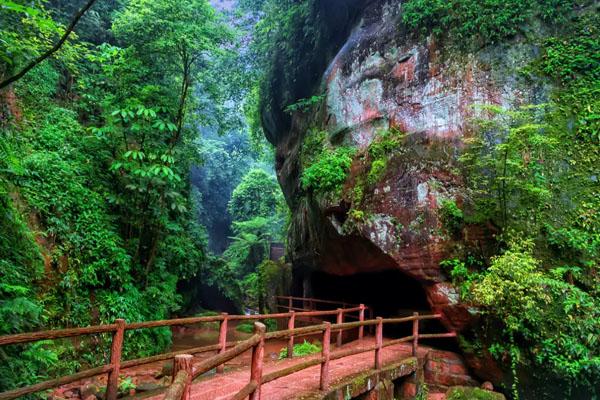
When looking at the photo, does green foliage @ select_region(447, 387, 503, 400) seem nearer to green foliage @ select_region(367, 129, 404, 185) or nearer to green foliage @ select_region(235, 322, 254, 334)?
green foliage @ select_region(367, 129, 404, 185)

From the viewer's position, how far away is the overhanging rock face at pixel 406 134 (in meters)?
7.97

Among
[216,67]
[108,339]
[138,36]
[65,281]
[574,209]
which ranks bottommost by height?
[108,339]

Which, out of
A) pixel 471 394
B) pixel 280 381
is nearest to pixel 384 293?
pixel 471 394

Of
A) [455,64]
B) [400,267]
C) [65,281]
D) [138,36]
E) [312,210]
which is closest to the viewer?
[65,281]

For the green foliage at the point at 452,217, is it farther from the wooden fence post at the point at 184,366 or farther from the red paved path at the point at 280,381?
the wooden fence post at the point at 184,366

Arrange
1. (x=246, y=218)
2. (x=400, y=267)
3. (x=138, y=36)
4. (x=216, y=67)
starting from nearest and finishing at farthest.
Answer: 1. (x=400, y=267)
2. (x=138, y=36)
3. (x=216, y=67)
4. (x=246, y=218)

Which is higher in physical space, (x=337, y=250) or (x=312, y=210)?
(x=312, y=210)

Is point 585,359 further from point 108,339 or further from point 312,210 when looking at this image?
point 108,339

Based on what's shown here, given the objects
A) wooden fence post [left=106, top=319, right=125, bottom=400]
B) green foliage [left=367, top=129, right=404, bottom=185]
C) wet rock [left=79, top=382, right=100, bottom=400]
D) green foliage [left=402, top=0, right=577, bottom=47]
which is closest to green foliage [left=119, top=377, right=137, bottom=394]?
wet rock [left=79, top=382, right=100, bottom=400]

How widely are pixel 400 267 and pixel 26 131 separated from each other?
866cm

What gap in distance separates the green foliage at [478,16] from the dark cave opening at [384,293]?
6.20 metres

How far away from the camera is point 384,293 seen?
1237 cm

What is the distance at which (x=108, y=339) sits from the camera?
23.7 feet

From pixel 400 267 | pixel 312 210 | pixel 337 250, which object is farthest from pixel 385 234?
pixel 312 210
